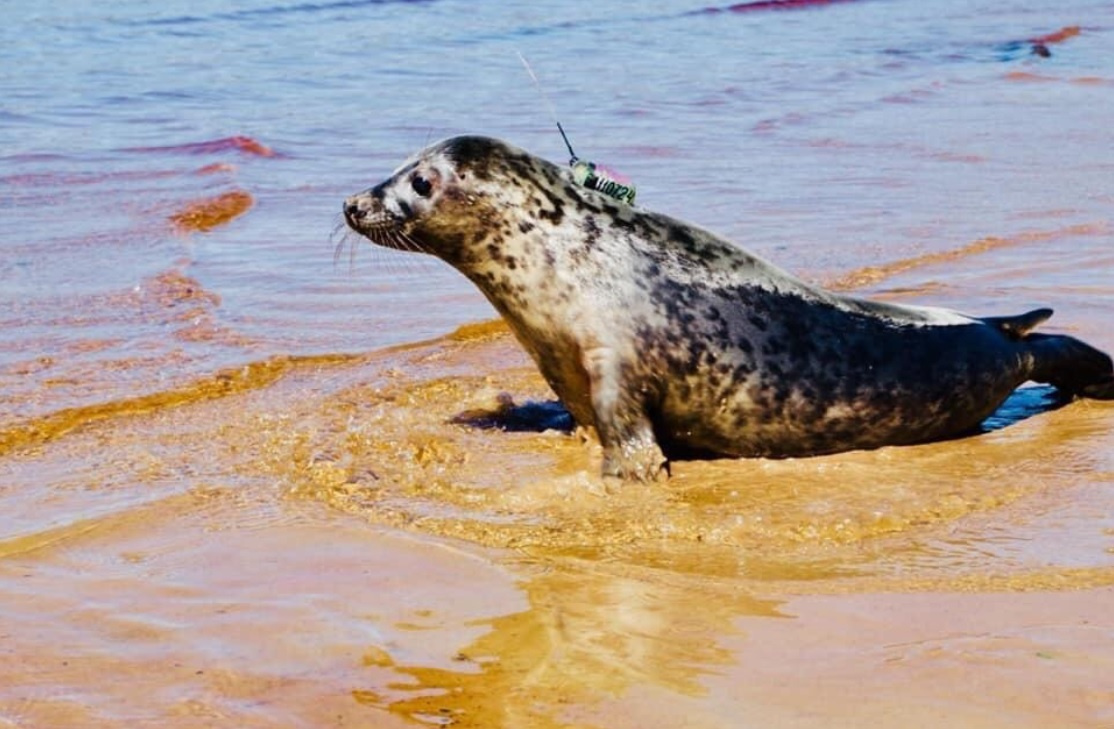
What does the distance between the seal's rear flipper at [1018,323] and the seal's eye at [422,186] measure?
2017 mm

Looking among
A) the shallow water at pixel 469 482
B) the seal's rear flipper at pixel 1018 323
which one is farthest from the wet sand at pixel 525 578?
the seal's rear flipper at pixel 1018 323

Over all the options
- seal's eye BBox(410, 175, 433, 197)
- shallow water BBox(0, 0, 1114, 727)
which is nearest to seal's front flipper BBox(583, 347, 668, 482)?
shallow water BBox(0, 0, 1114, 727)

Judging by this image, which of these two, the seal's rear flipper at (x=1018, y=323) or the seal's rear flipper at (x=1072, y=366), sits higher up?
the seal's rear flipper at (x=1018, y=323)

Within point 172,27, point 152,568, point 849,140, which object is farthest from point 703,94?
point 152,568

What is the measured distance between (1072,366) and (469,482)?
2273 millimetres

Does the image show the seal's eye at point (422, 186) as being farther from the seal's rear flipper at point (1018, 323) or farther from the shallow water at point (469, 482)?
the seal's rear flipper at point (1018, 323)

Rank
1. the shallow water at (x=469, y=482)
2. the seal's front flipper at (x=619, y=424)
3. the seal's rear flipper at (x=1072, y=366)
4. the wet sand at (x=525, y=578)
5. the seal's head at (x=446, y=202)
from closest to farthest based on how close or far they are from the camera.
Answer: the wet sand at (x=525, y=578)
the shallow water at (x=469, y=482)
the seal's front flipper at (x=619, y=424)
the seal's head at (x=446, y=202)
the seal's rear flipper at (x=1072, y=366)

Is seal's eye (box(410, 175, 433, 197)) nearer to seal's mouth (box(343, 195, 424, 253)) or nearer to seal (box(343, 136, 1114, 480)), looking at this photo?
seal (box(343, 136, 1114, 480))

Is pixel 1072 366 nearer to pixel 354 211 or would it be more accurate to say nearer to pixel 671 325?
pixel 671 325

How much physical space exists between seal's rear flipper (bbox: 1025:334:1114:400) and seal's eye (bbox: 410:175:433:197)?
2185 millimetres

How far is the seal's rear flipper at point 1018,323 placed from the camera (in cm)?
612

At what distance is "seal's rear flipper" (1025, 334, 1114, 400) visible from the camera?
20.0 ft

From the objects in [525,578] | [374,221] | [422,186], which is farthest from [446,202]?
[525,578]

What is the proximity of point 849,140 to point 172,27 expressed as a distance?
10.9 metres
